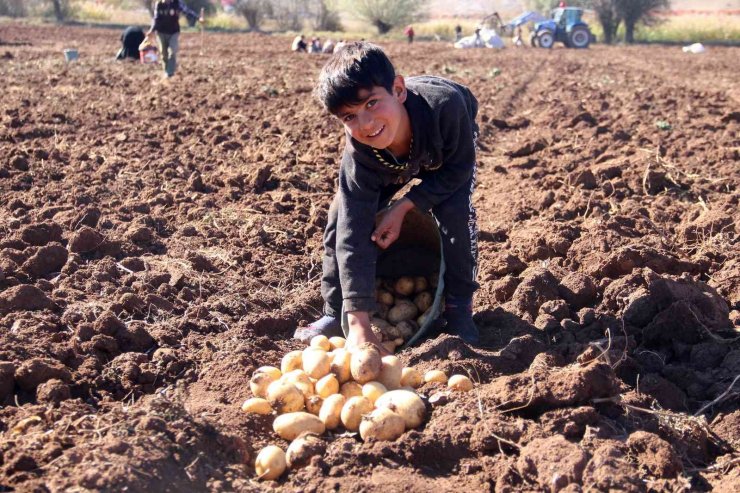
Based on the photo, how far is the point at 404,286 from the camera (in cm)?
463

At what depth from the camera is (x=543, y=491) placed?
9.13 ft

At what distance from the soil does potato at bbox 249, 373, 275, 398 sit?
98mm

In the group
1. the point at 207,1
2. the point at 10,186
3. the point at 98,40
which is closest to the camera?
the point at 10,186

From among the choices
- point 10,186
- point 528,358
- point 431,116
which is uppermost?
point 431,116

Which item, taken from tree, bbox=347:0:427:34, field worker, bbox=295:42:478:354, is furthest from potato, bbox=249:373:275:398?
tree, bbox=347:0:427:34

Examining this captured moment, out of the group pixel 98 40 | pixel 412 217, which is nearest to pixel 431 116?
pixel 412 217

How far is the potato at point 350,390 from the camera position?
11.3 ft

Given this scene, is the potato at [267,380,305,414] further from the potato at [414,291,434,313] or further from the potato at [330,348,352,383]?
the potato at [414,291,434,313]

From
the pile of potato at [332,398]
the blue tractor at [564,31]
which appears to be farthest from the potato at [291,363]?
the blue tractor at [564,31]

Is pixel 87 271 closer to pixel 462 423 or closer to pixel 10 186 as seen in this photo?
pixel 10 186

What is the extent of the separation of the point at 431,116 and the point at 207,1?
140ft

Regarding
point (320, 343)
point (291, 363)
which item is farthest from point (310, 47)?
point (291, 363)

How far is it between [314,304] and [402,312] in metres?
0.51

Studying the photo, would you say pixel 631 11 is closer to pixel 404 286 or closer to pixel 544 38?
pixel 544 38
